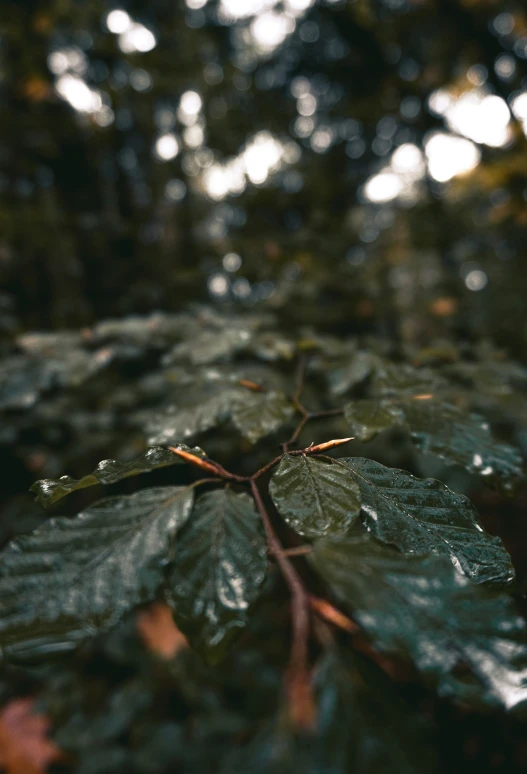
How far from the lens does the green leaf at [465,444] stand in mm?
464

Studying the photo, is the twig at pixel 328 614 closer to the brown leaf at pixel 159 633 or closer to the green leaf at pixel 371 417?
the green leaf at pixel 371 417

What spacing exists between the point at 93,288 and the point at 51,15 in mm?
1165

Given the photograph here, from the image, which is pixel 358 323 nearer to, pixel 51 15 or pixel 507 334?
pixel 507 334

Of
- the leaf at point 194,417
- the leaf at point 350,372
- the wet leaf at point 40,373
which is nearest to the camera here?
the leaf at point 194,417

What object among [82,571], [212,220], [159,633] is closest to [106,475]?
[82,571]

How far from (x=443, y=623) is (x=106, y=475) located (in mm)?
287

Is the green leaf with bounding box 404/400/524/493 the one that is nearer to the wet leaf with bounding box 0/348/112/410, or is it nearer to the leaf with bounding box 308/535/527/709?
the leaf with bounding box 308/535/527/709

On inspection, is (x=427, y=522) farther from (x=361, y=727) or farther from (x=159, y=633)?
(x=159, y=633)

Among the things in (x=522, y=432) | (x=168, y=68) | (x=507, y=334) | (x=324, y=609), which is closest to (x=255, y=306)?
(x=522, y=432)

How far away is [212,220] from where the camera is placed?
2.46 m

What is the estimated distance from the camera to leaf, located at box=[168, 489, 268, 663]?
0.98 ft

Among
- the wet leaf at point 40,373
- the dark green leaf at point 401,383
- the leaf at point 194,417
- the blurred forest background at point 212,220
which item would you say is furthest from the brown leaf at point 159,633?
the dark green leaf at point 401,383

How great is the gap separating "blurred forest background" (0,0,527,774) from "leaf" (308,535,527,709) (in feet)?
1.96

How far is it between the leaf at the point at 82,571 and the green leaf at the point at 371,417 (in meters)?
0.20
